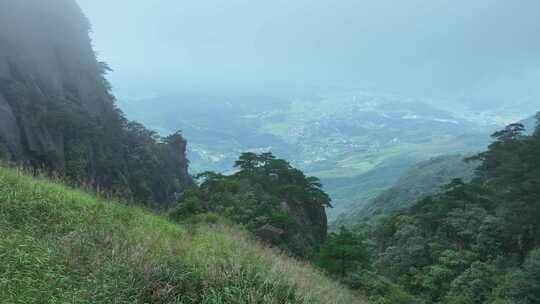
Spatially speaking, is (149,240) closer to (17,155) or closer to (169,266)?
(169,266)

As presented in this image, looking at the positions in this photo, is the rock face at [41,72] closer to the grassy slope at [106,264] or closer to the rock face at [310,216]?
the rock face at [310,216]

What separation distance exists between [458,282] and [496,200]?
9.33m

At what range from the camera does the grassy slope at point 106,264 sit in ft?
16.1

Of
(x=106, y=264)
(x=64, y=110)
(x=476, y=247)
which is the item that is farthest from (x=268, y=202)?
(x=106, y=264)

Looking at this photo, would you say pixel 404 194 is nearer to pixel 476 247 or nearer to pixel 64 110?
pixel 476 247

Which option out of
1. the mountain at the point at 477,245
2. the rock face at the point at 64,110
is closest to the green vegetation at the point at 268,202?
the mountain at the point at 477,245

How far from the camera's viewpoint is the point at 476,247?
77.8ft

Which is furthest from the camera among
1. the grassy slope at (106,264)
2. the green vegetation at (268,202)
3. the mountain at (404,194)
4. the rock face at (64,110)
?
the mountain at (404,194)

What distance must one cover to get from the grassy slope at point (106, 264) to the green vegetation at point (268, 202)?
1103cm

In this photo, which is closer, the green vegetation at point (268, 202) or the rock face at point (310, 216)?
the green vegetation at point (268, 202)

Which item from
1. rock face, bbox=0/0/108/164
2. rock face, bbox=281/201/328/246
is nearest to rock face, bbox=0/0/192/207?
rock face, bbox=0/0/108/164

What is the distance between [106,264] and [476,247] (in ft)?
75.8

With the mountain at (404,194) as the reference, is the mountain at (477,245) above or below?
below

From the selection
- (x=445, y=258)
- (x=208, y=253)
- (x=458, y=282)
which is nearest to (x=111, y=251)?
(x=208, y=253)
